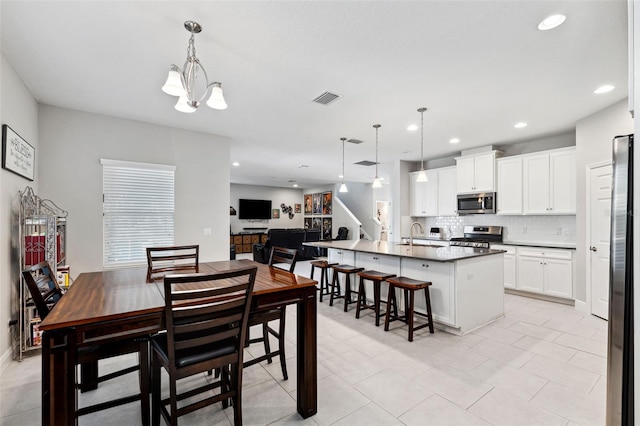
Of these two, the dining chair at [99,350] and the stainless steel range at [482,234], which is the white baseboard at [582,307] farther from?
the dining chair at [99,350]

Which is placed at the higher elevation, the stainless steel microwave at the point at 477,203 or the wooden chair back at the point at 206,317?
the stainless steel microwave at the point at 477,203

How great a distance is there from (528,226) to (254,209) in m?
9.61

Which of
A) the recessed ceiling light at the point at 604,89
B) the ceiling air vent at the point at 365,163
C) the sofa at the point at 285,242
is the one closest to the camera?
the recessed ceiling light at the point at 604,89

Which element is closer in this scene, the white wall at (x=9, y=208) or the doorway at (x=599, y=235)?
the white wall at (x=9, y=208)

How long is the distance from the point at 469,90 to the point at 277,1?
7.56ft

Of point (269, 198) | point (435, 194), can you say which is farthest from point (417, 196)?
point (269, 198)

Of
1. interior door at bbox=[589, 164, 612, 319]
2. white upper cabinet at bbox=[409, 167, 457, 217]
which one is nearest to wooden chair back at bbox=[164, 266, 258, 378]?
interior door at bbox=[589, 164, 612, 319]

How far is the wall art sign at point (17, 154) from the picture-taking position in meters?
2.58

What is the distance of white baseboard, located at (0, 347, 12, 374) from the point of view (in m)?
2.56

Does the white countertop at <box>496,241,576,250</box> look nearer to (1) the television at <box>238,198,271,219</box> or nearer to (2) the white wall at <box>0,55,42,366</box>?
(2) the white wall at <box>0,55,42,366</box>

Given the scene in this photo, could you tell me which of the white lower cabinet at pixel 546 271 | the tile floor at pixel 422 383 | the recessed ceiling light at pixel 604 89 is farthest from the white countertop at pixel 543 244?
the recessed ceiling light at pixel 604 89

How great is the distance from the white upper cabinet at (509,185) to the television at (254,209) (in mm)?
→ 9127

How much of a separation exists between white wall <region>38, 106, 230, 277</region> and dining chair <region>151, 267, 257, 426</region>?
2859 mm

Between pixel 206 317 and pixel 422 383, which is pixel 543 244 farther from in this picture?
pixel 206 317
